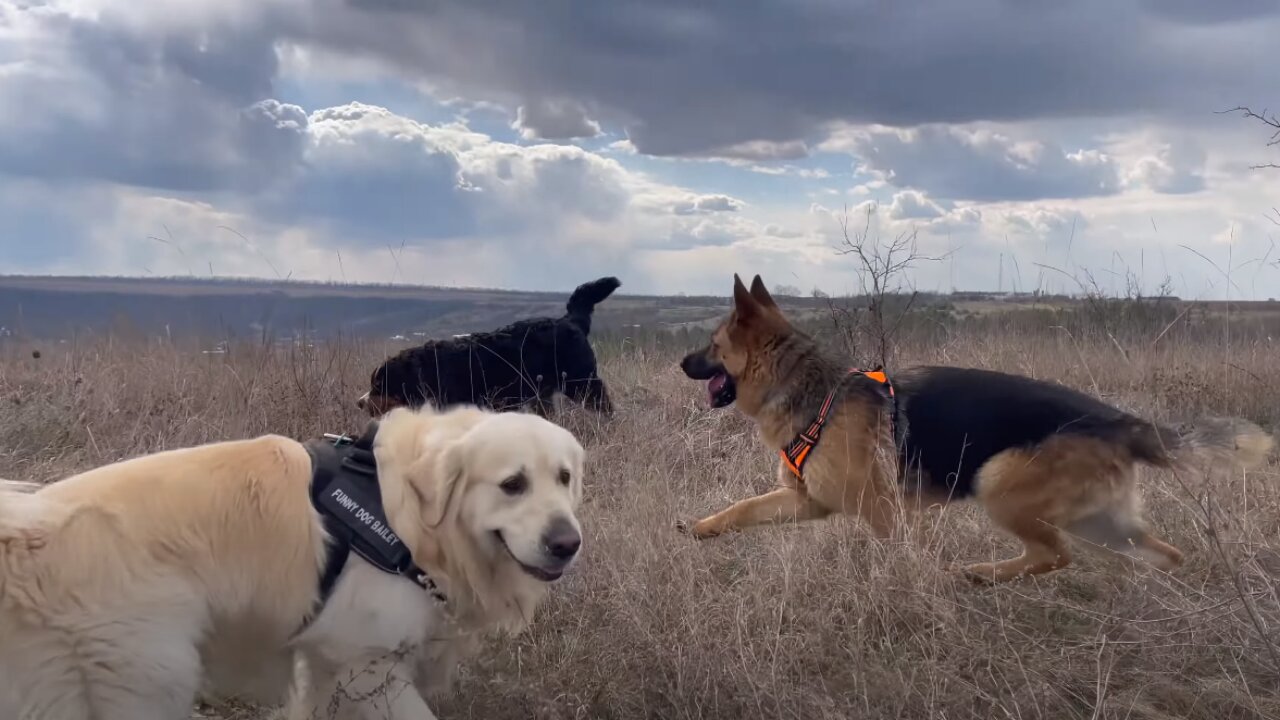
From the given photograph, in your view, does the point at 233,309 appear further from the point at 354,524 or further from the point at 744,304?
the point at 354,524

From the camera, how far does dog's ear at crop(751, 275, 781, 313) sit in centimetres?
694

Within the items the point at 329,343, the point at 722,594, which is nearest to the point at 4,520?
the point at 722,594

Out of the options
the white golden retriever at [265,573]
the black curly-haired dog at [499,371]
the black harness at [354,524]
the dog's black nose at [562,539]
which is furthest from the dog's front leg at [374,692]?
the black curly-haired dog at [499,371]

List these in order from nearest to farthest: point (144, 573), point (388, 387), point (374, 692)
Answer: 1. point (144, 573)
2. point (374, 692)
3. point (388, 387)

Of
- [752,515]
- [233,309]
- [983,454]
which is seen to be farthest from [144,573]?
[233,309]

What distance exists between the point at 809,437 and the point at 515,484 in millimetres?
3088

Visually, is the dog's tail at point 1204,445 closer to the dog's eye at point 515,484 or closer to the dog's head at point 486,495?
the dog's head at point 486,495

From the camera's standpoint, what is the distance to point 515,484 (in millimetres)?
3412

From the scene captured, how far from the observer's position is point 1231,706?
357cm

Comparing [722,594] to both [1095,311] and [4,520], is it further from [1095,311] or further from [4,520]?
[1095,311]

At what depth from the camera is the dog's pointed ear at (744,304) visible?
6.77m

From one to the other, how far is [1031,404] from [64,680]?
191 inches

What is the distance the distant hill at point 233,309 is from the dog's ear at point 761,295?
3543 millimetres

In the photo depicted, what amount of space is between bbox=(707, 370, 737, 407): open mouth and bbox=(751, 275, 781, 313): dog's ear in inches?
22.6
